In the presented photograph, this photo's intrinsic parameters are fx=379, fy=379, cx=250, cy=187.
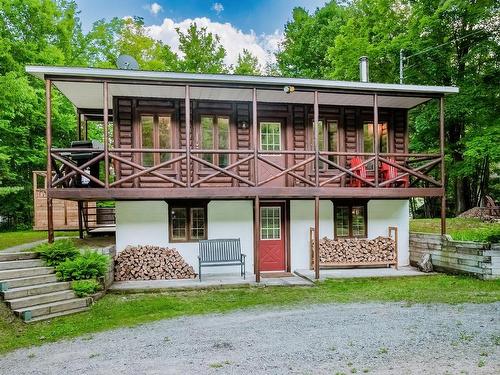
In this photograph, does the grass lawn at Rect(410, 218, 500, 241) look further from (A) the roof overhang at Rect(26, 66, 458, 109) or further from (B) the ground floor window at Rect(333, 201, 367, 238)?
(A) the roof overhang at Rect(26, 66, 458, 109)

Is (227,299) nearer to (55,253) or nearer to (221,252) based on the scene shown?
(221,252)

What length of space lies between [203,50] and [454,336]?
20702 millimetres

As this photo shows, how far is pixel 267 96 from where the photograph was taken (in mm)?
10703

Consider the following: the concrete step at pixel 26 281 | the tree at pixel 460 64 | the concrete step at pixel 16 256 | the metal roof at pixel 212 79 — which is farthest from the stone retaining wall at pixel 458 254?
the concrete step at pixel 16 256

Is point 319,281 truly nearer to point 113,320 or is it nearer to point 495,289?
point 495,289

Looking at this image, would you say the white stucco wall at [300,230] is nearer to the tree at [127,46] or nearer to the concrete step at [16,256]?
the concrete step at [16,256]

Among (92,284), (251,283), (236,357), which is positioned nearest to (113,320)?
(92,284)

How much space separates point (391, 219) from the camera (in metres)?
11.7

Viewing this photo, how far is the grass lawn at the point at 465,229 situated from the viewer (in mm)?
10328

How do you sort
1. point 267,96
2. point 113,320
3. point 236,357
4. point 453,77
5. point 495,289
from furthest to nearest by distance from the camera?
point 453,77 < point 267,96 < point 495,289 < point 113,320 < point 236,357

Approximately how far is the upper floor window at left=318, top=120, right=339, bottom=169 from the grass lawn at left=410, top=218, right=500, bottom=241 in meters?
4.06

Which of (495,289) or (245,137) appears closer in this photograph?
(495,289)

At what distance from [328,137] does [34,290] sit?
8.73 metres

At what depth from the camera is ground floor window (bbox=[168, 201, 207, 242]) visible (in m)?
10.5
